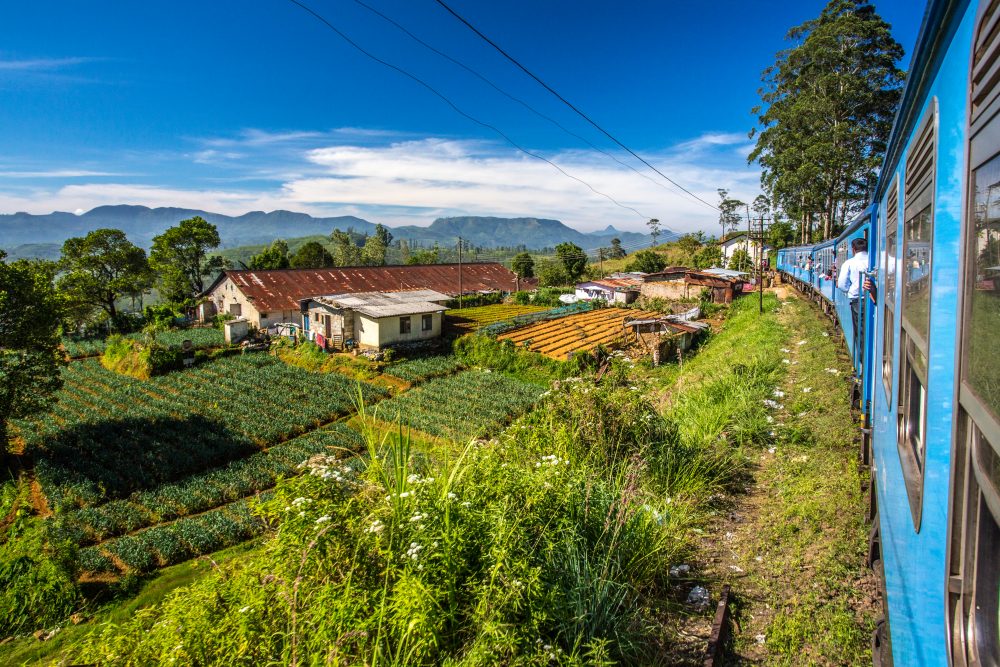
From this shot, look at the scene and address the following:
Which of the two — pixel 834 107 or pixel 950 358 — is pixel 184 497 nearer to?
pixel 950 358

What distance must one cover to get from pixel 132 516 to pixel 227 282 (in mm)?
24163

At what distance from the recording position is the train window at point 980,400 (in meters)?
1.06

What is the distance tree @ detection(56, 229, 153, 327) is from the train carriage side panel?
41876 millimetres

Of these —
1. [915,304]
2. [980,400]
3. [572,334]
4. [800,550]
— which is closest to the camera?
[980,400]

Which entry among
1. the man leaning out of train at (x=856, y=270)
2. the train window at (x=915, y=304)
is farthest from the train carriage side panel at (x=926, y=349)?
the man leaning out of train at (x=856, y=270)

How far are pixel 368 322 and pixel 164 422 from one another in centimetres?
1019

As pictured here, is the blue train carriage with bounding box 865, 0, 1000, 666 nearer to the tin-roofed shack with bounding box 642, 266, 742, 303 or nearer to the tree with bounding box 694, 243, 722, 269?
the tin-roofed shack with bounding box 642, 266, 742, 303

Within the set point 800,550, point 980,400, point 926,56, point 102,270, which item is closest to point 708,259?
point 800,550

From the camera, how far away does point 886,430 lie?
329 centimetres

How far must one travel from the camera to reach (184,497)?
485 inches

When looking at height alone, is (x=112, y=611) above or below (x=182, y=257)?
below

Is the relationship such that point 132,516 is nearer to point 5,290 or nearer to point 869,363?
point 5,290

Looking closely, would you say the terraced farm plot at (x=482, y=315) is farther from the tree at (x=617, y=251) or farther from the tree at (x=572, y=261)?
the tree at (x=617, y=251)

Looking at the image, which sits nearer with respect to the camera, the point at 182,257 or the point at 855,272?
the point at 855,272
